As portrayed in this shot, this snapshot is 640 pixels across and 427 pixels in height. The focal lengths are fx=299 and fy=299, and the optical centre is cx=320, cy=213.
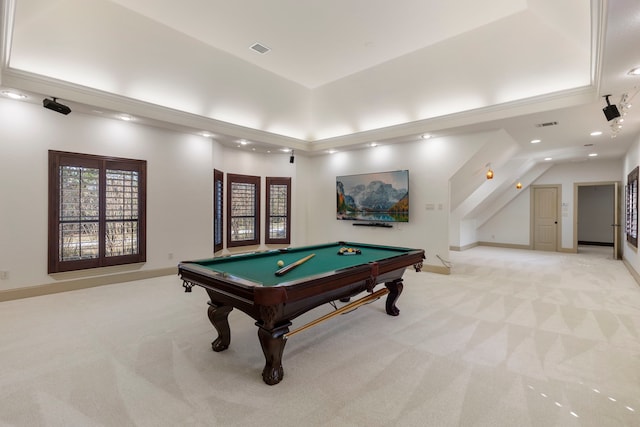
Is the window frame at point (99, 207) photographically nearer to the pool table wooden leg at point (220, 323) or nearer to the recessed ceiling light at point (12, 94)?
the recessed ceiling light at point (12, 94)

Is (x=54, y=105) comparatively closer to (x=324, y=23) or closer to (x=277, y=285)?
(x=324, y=23)

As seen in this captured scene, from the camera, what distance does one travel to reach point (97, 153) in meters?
4.89

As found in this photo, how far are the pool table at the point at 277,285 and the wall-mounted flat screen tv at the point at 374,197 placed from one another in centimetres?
293

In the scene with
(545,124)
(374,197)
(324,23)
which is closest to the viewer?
(324,23)

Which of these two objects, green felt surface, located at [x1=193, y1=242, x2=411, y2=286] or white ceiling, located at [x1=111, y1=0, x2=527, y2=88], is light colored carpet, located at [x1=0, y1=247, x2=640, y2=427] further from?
white ceiling, located at [x1=111, y1=0, x2=527, y2=88]

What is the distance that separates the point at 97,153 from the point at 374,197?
5357mm

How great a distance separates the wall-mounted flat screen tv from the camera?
6.52 meters

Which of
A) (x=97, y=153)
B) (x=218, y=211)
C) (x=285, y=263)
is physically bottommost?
(x=285, y=263)

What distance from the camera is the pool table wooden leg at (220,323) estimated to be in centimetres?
271

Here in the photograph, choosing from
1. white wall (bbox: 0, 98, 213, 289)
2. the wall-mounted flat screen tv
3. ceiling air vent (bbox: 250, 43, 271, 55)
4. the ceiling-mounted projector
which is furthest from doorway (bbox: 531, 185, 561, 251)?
the ceiling-mounted projector

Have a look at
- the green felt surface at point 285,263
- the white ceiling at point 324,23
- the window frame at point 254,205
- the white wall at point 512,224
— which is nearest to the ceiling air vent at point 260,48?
the white ceiling at point 324,23

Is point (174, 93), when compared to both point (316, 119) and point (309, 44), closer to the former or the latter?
point (309, 44)

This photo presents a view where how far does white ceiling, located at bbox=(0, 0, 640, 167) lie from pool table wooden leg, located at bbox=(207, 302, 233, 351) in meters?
3.30

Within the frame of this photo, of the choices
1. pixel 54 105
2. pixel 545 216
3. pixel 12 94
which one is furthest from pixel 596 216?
pixel 12 94
